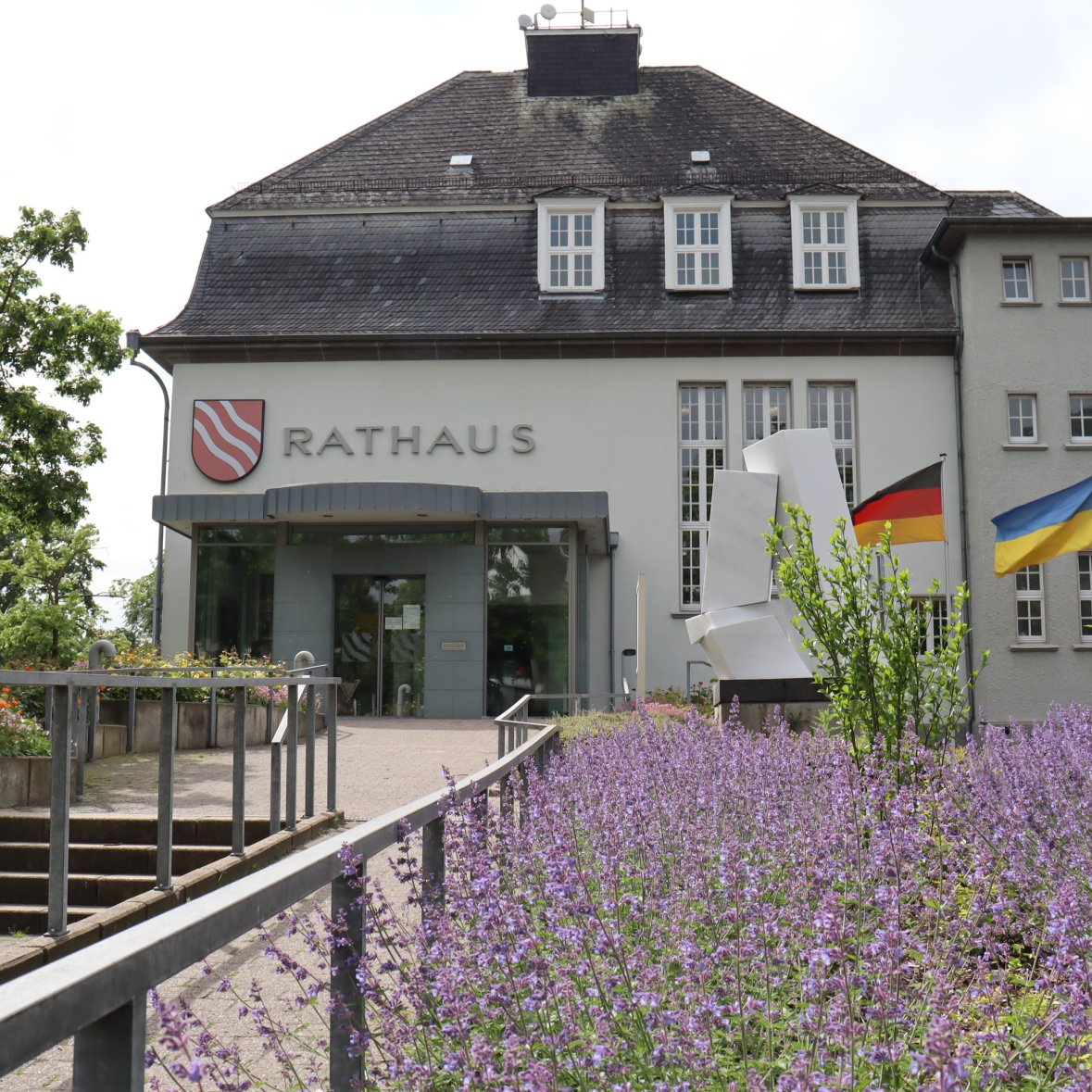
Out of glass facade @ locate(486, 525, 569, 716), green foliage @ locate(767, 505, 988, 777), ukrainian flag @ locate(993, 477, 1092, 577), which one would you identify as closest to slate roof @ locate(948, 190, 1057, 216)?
glass facade @ locate(486, 525, 569, 716)

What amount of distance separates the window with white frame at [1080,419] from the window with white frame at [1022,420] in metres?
0.64

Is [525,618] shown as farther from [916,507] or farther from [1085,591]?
[916,507]

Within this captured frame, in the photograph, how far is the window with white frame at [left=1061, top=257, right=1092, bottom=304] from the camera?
Answer: 990 inches

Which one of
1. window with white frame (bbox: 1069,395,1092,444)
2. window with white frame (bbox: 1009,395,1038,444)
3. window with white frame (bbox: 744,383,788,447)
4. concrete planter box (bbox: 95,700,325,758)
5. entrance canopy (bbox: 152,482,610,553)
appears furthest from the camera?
window with white frame (bbox: 744,383,788,447)

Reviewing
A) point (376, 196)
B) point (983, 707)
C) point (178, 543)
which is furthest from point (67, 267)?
point (983, 707)

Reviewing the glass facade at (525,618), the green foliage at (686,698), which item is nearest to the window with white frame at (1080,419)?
the green foliage at (686,698)

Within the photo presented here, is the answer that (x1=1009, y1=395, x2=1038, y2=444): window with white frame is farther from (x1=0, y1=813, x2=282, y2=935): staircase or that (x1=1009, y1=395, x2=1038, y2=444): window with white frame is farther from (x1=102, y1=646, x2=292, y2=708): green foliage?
(x1=0, y1=813, x2=282, y2=935): staircase

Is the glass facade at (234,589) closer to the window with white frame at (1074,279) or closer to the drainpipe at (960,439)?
the drainpipe at (960,439)

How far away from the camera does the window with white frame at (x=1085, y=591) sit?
24.5 meters

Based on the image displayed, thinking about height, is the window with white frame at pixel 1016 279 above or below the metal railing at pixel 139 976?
above

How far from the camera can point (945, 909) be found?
157 inches

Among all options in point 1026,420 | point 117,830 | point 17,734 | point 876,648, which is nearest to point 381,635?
point 1026,420

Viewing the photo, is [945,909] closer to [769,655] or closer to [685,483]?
[769,655]

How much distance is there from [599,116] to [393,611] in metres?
12.6
